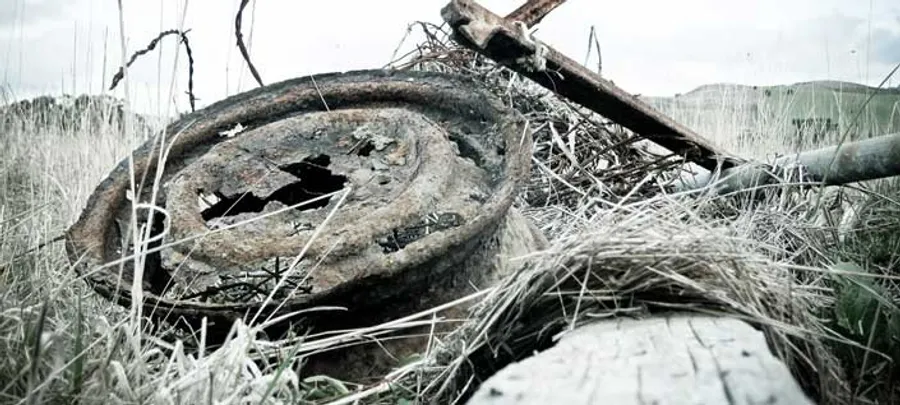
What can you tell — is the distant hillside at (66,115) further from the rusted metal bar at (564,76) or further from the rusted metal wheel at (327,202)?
the rusted metal bar at (564,76)

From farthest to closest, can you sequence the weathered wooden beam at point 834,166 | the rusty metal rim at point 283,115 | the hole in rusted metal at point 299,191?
the weathered wooden beam at point 834,166 → the hole in rusted metal at point 299,191 → the rusty metal rim at point 283,115

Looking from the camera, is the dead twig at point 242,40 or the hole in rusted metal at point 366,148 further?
the dead twig at point 242,40

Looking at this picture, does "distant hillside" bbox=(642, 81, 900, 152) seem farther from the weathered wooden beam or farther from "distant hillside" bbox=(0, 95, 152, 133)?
"distant hillside" bbox=(0, 95, 152, 133)

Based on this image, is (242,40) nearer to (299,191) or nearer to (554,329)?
(299,191)

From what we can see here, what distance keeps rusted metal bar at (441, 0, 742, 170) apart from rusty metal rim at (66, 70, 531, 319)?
0.66 ft

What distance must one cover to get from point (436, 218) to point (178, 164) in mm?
1206

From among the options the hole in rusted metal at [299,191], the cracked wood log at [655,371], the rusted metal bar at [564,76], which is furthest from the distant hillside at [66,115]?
the cracked wood log at [655,371]

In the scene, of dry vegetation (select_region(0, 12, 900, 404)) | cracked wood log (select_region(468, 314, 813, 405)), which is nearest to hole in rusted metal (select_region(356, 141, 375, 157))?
dry vegetation (select_region(0, 12, 900, 404))

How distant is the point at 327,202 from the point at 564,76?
1132 mm

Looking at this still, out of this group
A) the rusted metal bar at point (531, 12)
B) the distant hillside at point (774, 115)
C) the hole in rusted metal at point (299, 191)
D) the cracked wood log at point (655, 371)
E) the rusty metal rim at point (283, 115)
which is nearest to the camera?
the cracked wood log at point (655, 371)

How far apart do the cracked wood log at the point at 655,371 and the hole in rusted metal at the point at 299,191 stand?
5.75 ft

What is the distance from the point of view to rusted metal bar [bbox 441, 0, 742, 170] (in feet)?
10.4

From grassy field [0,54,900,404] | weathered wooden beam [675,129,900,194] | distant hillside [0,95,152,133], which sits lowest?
grassy field [0,54,900,404]

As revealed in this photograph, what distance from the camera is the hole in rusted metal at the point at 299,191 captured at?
3111mm
